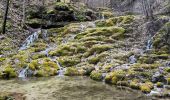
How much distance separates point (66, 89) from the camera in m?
23.3

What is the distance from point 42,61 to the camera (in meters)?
33.0

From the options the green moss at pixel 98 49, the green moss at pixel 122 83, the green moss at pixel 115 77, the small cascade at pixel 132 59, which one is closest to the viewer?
the green moss at pixel 122 83

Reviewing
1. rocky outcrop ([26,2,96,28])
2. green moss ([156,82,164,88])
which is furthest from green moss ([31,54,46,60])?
rocky outcrop ([26,2,96,28])

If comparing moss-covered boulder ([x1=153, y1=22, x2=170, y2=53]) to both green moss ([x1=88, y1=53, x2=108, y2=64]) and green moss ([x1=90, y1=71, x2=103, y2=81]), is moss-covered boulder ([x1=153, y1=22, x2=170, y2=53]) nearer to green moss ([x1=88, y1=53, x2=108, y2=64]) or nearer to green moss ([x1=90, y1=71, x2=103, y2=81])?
green moss ([x1=88, y1=53, x2=108, y2=64])

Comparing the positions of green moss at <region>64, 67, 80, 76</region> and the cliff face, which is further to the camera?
green moss at <region>64, 67, 80, 76</region>

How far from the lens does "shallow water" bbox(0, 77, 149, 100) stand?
20.6 metres

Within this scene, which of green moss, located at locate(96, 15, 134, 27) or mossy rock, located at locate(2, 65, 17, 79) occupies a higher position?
green moss, located at locate(96, 15, 134, 27)

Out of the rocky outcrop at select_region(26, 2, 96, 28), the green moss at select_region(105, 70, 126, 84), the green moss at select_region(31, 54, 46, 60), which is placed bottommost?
the green moss at select_region(105, 70, 126, 84)

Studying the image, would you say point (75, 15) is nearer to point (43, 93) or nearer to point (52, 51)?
point (52, 51)

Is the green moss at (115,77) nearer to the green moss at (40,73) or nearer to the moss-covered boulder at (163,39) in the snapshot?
the green moss at (40,73)

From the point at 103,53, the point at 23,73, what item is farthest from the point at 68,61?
the point at 23,73

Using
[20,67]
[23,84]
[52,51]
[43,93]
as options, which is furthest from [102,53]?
[43,93]

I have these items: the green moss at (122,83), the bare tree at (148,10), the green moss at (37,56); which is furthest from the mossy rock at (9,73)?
the bare tree at (148,10)

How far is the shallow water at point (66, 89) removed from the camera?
20625 mm
